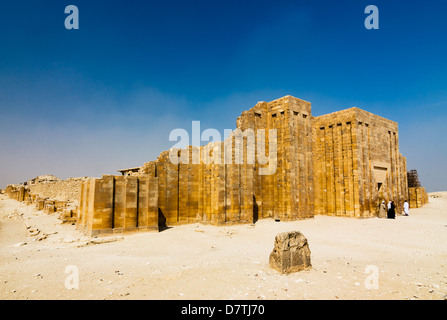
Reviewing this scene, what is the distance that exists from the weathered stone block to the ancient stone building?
7.08 meters

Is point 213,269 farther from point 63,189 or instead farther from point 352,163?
point 63,189

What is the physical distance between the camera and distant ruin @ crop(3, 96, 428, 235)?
10906mm

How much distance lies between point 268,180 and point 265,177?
10.8 inches

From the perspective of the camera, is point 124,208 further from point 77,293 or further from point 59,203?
point 59,203

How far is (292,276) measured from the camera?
17.6 ft

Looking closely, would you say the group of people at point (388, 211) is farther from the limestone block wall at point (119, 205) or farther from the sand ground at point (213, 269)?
the limestone block wall at point (119, 205)

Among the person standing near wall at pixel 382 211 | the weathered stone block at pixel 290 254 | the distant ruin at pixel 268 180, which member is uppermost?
the distant ruin at pixel 268 180

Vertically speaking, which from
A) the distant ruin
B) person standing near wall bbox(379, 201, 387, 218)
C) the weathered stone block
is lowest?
person standing near wall bbox(379, 201, 387, 218)

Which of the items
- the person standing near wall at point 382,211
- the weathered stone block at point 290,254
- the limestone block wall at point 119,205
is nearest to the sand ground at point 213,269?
the weathered stone block at point 290,254

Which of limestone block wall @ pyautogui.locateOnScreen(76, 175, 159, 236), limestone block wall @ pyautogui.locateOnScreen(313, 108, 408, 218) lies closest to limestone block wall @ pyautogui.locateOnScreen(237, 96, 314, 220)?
limestone block wall @ pyautogui.locateOnScreen(313, 108, 408, 218)

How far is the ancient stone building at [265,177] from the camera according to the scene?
36.1ft

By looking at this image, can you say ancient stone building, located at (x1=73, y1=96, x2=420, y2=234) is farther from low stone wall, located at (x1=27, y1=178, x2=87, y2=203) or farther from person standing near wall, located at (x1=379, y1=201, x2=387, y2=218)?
low stone wall, located at (x1=27, y1=178, x2=87, y2=203)

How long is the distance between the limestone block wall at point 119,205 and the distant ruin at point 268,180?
0.13 feet
